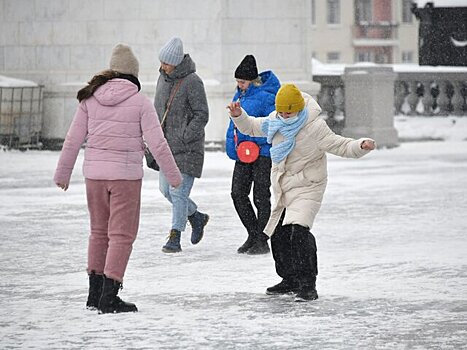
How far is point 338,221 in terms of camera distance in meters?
13.6

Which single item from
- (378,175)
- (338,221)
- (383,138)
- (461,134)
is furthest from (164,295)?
(461,134)

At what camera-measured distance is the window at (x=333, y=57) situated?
87.3 m

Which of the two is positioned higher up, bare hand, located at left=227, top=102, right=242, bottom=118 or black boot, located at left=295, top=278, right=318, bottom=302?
bare hand, located at left=227, top=102, right=242, bottom=118

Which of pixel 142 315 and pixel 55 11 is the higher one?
pixel 55 11

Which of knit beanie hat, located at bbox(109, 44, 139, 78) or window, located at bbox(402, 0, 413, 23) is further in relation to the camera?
window, located at bbox(402, 0, 413, 23)

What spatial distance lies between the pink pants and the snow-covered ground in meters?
0.31

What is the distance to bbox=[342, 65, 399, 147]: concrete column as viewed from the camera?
2444cm

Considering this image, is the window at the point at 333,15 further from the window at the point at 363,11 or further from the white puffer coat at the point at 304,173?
the white puffer coat at the point at 304,173

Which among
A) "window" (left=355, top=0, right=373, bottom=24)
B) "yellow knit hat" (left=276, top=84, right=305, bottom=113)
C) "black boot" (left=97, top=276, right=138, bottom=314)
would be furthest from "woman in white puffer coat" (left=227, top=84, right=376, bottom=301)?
"window" (left=355, top=0, right=373, bottom=24)

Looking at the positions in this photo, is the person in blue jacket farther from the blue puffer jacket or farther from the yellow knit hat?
the yellow knit hat

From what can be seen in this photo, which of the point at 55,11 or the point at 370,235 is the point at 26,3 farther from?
the point at 370,235

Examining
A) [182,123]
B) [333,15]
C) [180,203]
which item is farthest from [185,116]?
[333,15]

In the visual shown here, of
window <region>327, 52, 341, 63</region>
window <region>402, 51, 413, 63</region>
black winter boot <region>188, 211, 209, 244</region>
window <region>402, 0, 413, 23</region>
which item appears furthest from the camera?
window <region>402, 0, 413, 23</region>

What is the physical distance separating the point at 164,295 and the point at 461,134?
60.4ft
